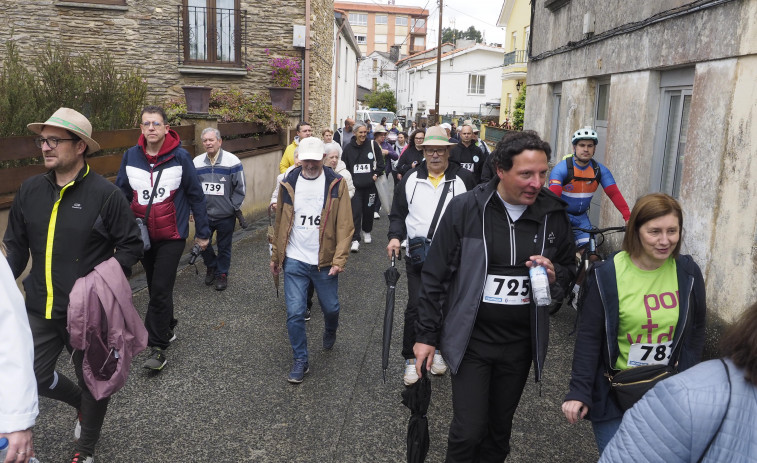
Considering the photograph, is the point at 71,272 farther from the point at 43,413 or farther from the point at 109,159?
the point at 109,159

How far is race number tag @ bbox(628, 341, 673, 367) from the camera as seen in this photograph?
107 inches

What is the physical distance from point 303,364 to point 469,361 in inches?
86.7

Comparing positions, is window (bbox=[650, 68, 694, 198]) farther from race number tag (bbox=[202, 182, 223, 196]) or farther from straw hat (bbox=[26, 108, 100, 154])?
straw hat (bbox=[26, 108, 100, 154])

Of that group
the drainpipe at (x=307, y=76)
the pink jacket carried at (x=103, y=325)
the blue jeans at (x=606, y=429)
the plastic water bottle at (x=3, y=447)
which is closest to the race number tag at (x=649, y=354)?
the blue jeans at (x=606, y=429)

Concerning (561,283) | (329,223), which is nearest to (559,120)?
(329,223)

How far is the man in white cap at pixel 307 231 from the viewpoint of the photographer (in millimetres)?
4898

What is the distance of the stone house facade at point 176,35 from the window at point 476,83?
39.2 m

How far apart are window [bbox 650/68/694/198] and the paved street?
237 centimetres

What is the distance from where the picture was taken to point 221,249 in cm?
734

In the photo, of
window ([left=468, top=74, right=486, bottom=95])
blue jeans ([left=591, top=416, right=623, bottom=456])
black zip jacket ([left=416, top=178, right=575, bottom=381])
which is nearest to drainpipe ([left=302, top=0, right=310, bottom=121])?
black zip jacket ([left=416, top=178, right=575, bottom=381])

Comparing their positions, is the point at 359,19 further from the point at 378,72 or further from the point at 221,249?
the point at 221,249

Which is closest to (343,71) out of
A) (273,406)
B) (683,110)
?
(683,110)

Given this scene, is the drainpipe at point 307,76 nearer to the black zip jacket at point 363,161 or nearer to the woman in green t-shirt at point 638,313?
the black zip jacket at point 363,161

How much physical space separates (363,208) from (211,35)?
7.24 meters
